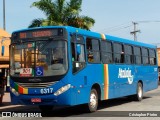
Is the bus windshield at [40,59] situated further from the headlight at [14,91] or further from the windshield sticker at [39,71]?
the headlight at [14,91]

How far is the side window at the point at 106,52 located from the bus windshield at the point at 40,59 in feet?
10.0

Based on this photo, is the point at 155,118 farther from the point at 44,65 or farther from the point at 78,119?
the point at 44,65

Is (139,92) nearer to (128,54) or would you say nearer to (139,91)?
(139,91)

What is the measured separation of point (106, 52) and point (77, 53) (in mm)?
2806

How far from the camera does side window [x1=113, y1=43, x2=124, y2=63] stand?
16.6 m

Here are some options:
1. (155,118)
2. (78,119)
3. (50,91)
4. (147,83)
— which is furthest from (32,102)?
(147,83)

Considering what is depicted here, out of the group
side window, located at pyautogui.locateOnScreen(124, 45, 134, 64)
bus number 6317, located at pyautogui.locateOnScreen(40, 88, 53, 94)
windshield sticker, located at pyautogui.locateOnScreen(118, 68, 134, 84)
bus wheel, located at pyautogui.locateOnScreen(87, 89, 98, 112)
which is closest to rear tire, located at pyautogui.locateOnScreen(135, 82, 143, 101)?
windshield sticker, located at pyautogui.locateOnScreen(118, 68, 134, 84)

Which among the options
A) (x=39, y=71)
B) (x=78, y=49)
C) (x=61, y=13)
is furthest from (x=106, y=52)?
(x=61, y=13)

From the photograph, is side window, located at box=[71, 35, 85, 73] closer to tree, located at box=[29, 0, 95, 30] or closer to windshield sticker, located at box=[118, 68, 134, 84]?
windshield sticker, located at box=[118, 68, 134, 84]

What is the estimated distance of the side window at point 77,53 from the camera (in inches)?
509

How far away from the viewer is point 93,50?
571 inches

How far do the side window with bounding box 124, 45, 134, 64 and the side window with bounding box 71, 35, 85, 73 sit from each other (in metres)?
4.79

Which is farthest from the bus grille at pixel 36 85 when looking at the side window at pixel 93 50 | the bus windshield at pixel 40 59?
the side window at pixel 93 50

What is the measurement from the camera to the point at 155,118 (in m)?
12.2
